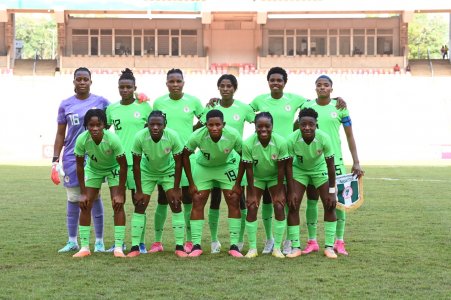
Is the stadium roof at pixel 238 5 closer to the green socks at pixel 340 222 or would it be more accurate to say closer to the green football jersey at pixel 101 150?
the green socks at pixel 340 222

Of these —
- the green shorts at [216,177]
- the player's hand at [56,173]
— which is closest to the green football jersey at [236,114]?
the green shorts at [216,177]

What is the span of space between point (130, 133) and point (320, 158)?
206cm

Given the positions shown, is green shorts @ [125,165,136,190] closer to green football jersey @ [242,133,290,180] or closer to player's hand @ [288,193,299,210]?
green football jersey @ [242,133,290,180]

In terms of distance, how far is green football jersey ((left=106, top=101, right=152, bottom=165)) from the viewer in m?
9.84

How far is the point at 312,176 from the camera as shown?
9.68 meters

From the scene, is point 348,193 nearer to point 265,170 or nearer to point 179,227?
point 265,170

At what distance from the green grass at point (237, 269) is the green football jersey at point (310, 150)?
963mm

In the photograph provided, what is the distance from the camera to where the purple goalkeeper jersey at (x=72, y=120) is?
392 inches

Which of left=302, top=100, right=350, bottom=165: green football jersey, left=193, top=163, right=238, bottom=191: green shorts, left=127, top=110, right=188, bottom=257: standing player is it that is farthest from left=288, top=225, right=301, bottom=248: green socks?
left=127, top=110, right=188, bottom=257: standing player

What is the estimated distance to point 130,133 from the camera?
986 cm

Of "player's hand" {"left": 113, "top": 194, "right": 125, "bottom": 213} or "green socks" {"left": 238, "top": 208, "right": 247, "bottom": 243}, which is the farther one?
"green socks" {"left": 238, "top": 208, "right": 247, "bottom": 243}

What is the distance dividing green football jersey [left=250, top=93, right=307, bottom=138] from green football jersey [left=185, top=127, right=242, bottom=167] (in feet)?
1.82

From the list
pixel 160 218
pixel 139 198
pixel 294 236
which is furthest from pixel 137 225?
pixel 294 236

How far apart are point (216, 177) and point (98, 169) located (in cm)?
126
